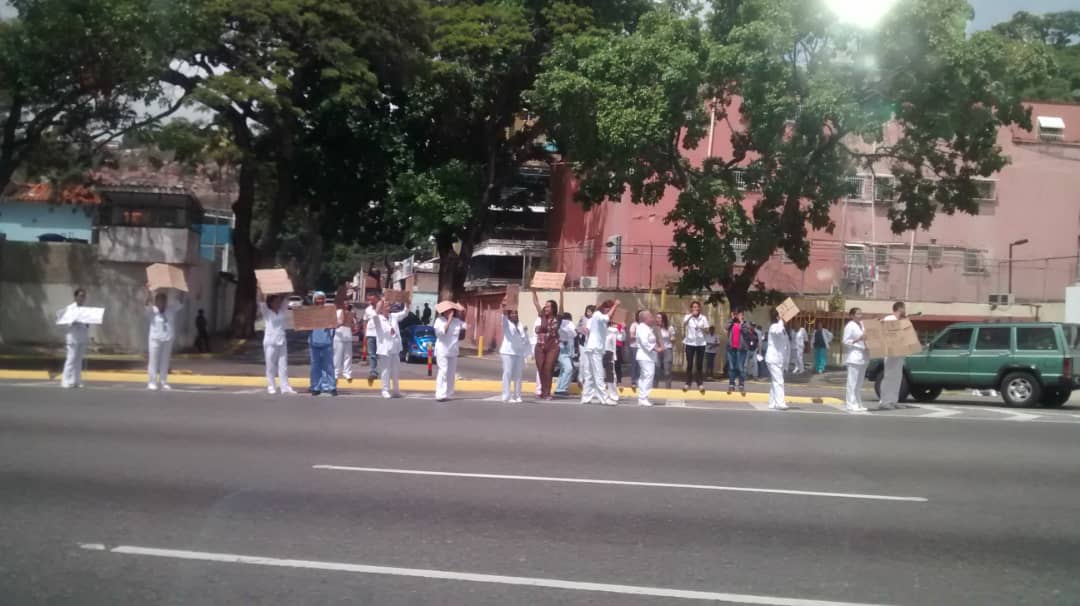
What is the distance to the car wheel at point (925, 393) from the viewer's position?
790 inches

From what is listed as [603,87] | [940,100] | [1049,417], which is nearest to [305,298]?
Answer: [603,87]

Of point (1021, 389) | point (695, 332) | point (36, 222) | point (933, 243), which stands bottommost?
point (1021, 389)

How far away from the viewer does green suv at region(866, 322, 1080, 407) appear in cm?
1859

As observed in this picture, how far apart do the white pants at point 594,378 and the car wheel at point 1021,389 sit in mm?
7924

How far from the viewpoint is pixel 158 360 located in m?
17.2

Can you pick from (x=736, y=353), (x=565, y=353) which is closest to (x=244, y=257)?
(x=565, y=353)

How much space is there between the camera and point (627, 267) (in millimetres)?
30875

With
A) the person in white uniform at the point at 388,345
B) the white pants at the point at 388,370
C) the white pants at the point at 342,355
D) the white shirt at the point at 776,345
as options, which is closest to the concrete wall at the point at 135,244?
the white pants at the point at 342,355

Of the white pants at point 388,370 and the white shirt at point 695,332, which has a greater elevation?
the white shirt at point 695,332

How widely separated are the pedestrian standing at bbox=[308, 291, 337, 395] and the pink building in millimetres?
14916

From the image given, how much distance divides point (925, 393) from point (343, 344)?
38.6ft

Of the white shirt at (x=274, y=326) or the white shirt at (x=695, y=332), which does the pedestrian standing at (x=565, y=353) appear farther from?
the white shirt at (x=274, y=326)

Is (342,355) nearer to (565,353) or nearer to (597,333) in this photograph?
(565,353)

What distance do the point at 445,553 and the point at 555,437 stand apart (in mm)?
5454
